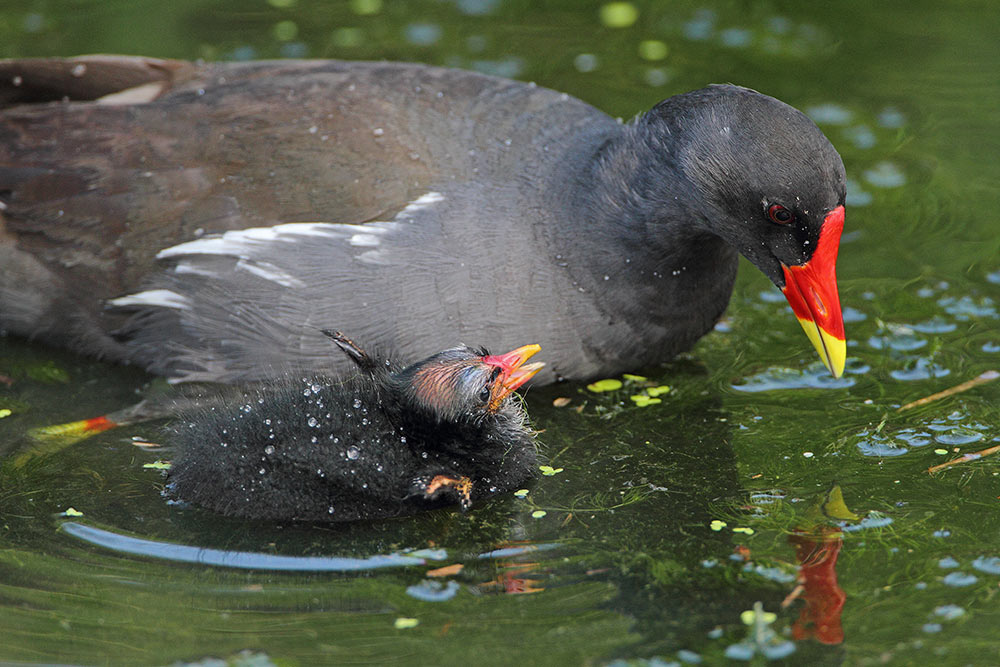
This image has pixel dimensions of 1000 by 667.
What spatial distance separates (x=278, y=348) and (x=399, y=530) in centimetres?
107

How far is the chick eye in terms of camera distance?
4.48m

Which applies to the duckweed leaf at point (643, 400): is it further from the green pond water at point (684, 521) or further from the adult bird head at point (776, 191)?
the adult bird head at point (776, 191)

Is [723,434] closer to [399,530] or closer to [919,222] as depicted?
[399,530]

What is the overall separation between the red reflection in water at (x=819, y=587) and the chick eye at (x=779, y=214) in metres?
1.07


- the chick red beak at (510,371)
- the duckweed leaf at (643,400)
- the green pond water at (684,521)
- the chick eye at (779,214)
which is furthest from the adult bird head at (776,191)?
the chick red beak at (510,371)

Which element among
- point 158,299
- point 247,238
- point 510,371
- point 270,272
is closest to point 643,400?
point 510,371

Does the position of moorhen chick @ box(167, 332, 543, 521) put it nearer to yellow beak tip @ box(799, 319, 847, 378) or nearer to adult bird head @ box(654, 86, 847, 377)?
adult bird head @ box(654, 86, 847, 377)

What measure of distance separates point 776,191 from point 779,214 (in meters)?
0.10

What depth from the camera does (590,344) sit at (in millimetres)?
5020

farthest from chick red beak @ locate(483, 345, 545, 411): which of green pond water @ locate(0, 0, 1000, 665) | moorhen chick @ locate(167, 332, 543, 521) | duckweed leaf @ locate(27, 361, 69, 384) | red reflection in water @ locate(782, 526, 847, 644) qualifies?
duckweed leaf @ locate(27, 361, 69, 384)

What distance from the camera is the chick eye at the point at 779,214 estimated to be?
14.7 feet

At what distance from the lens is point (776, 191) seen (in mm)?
4441

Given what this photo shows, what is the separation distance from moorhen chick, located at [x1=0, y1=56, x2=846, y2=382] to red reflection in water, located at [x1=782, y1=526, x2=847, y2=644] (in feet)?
2.45

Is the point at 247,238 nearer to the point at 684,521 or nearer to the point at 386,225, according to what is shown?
the point at 386,225
